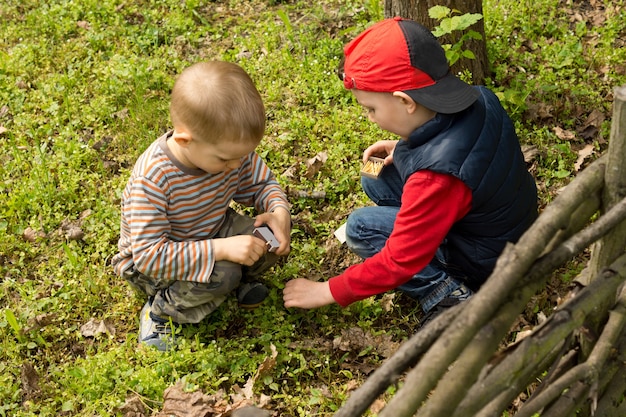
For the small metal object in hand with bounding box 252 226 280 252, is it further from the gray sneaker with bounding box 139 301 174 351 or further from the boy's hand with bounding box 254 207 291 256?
the gray sneaker with bounding box 139 301 174 351

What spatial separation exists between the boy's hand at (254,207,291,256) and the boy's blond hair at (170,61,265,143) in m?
0.59

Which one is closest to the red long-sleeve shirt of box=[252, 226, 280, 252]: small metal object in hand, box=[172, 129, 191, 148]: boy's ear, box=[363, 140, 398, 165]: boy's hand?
box=[252, 226, 280, 252]: small metal object in hand

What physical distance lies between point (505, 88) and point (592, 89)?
0.57 metres

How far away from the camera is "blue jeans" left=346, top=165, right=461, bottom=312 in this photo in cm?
335

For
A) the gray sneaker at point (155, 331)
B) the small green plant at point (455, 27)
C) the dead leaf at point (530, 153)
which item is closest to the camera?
the gray sneaker at point (155, 331)

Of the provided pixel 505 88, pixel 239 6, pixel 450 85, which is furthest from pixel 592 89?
pixel 239 6

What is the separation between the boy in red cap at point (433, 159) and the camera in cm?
278

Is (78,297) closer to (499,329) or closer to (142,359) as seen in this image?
(142,359)

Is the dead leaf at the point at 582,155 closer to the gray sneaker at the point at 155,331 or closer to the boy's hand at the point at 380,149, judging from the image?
the boy's hand at the point at 380,149

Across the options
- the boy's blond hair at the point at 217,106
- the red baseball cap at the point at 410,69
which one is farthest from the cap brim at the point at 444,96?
the boy's blond hair at the point at 217,106

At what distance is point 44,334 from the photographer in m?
3.51

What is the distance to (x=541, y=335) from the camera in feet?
6.74

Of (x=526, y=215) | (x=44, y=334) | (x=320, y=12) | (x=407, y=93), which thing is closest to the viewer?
(x=407, y=93)

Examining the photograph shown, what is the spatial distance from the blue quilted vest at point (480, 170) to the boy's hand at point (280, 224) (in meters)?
0.71
